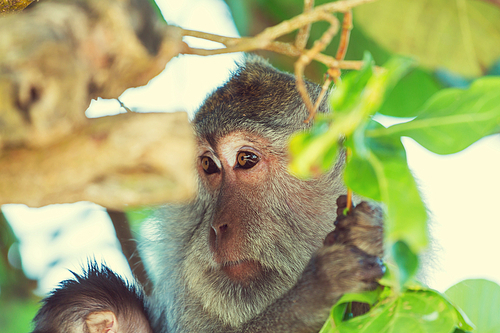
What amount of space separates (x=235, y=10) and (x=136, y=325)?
5.19 ft

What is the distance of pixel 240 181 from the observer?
5.97 feet

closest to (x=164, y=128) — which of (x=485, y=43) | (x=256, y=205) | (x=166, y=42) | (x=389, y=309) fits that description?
(x=166, y=42)

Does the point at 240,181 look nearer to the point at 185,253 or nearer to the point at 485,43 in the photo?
the point at 185,253

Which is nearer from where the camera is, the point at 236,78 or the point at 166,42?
the point at 166,42

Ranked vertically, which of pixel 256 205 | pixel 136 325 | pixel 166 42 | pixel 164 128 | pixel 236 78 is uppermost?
pixel 166 42

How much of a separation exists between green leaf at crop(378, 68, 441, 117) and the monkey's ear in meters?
1.51

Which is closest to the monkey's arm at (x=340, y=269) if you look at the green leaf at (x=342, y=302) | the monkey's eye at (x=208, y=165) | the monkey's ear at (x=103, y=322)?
the green leaf at (x=342, y=302)

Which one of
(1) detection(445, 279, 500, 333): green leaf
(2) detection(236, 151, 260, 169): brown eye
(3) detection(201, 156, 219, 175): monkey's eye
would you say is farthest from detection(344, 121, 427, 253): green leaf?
(3) detection(201, 156, 219, 175): monkey's eye

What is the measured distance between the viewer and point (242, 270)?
1702 mm

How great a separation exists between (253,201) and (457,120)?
3.53ft

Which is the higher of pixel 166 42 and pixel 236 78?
pixel 166 42

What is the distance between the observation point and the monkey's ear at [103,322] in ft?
6.21

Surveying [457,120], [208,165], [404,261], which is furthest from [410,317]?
[208,165]

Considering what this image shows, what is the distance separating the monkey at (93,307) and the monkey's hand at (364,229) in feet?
4.08
